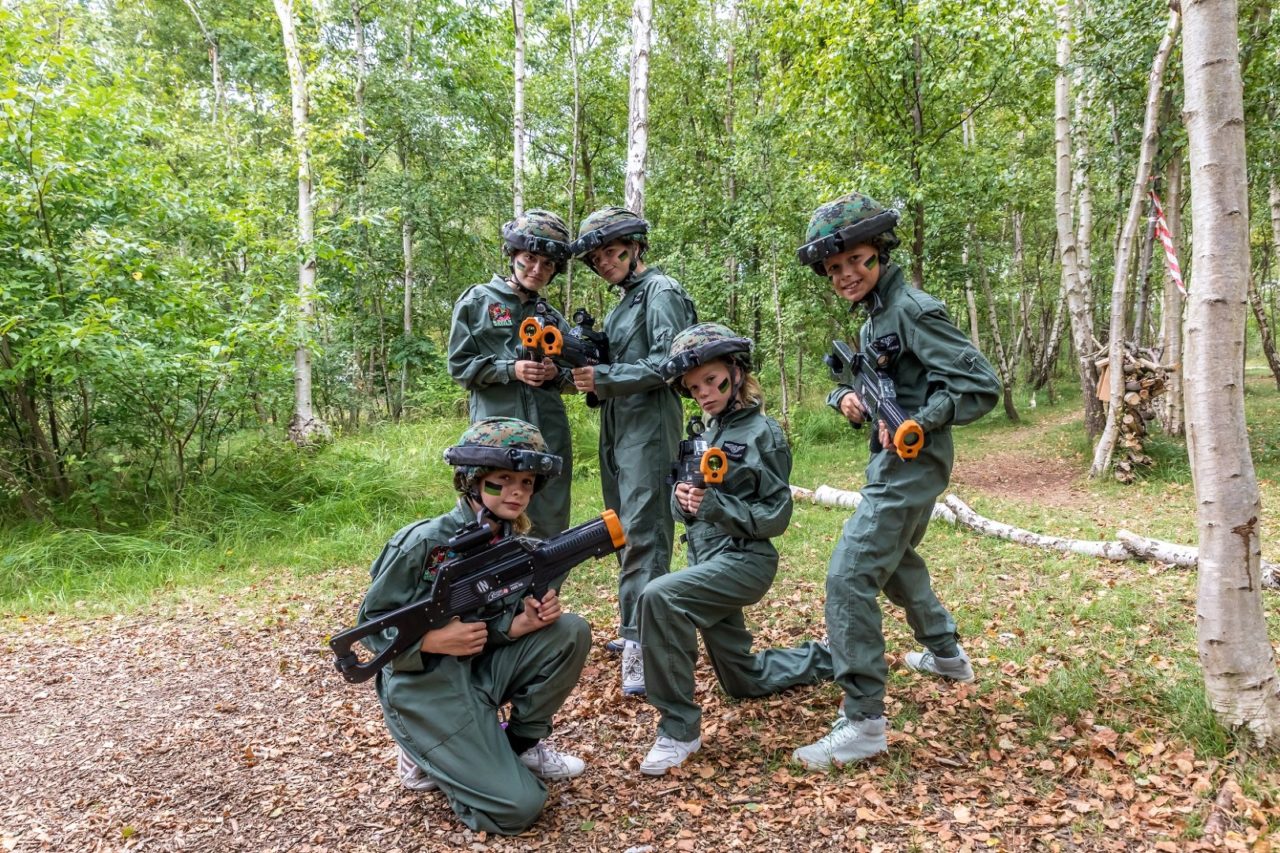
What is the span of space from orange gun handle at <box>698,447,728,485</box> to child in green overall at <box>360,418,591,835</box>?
720 mm

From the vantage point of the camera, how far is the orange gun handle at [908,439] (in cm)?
298

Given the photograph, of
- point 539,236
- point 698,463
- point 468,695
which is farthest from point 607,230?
point 468,695

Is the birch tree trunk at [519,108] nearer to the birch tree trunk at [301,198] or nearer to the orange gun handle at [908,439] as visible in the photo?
the birch tree trunk at [301,198]

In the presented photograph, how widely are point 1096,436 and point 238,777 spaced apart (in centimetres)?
1276

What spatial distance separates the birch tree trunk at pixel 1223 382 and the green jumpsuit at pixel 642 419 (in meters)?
2.50

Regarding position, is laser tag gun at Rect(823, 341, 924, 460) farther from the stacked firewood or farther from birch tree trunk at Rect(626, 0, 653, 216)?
the stacked firewood

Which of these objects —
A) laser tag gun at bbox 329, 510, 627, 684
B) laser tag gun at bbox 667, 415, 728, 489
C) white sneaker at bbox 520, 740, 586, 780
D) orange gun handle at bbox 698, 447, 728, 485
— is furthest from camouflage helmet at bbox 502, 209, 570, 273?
white sneaker at bbox 520, 740, 586, 780

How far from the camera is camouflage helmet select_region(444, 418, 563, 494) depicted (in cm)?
290

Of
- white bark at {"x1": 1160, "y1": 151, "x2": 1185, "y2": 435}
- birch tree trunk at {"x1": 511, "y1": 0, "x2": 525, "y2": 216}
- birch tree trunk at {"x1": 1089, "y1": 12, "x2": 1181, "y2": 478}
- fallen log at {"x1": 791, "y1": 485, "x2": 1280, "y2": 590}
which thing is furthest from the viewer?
birch tree trunk at {"x1": 511, "y1": 0, "x2": 525, "y2": 216}

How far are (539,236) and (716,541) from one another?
2.14 m

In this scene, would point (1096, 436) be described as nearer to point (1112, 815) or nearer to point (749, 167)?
point (749, 167)

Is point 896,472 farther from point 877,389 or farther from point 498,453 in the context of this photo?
point 498,453

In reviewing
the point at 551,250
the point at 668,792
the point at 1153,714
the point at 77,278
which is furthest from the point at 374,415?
the point at 1153,714

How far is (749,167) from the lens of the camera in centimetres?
1407
